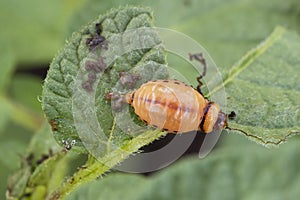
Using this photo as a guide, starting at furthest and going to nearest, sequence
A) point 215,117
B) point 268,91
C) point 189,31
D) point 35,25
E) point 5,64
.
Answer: point 35,25 → point 5,64 → point 189,31 → point 268,91 → point 215,117

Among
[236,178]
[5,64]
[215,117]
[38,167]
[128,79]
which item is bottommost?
[236,178]

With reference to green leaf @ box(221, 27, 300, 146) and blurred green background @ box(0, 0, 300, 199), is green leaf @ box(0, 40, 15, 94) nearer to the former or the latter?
blurred green background @ box(0, 0, 300, 199)

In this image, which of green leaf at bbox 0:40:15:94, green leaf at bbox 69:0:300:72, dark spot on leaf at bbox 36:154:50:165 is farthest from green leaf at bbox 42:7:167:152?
green leaf at bbox 0:40:15:94

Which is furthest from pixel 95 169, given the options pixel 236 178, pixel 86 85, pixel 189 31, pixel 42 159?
pixel 189 31

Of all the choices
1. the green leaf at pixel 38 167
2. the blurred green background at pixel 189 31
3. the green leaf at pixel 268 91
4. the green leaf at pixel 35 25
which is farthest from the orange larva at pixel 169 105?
the green leaf at pixel 35 25

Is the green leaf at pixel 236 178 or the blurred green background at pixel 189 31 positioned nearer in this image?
the green leaf at pixel 236 178

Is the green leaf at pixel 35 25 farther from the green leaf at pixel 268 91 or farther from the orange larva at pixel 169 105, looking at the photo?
the orange larva at pixel 169 105

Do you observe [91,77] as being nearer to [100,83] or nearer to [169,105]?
[100,83]
